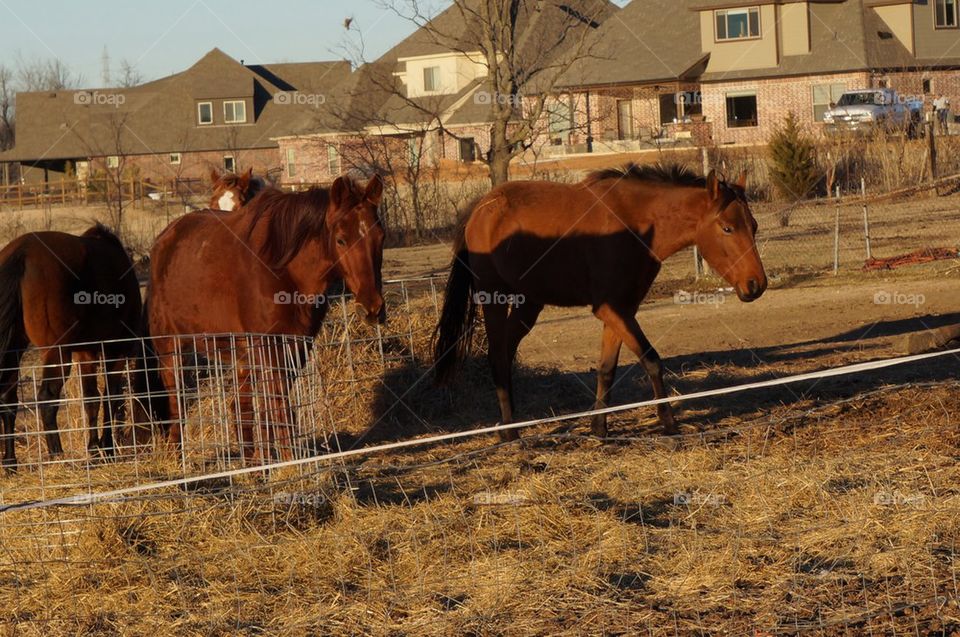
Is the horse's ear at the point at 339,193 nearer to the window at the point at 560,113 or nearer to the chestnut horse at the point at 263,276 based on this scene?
the chestnut horse at the point at 263,276

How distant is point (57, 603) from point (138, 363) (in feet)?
13.8

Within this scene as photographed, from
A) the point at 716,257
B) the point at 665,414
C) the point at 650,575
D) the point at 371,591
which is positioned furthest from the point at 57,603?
the point at 716,257

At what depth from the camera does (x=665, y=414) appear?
9.16 m

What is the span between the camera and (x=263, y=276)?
8094 millimetres

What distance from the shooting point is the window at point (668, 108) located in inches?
1855

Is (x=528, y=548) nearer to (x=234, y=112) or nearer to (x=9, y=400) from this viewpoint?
(x=9, y=400)

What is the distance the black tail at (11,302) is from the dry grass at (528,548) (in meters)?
2.05

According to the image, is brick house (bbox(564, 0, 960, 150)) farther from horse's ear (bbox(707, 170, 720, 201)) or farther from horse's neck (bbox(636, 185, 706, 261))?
horse's ear (bbox(707, 170, 720, 201))

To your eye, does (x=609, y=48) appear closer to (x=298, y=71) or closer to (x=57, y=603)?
(x=298, y=71)

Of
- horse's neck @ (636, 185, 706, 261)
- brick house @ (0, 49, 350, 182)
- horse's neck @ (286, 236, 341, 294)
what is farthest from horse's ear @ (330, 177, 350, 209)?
brick house @ (0, 49, 350, 182)

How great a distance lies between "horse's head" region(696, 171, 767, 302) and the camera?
9.20 metres

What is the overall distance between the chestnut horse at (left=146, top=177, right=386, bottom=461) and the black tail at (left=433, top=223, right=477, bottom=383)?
7.29 ft

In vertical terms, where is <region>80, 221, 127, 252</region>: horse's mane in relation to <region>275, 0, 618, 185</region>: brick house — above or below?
below

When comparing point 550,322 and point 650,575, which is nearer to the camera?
Result: point 650,575
